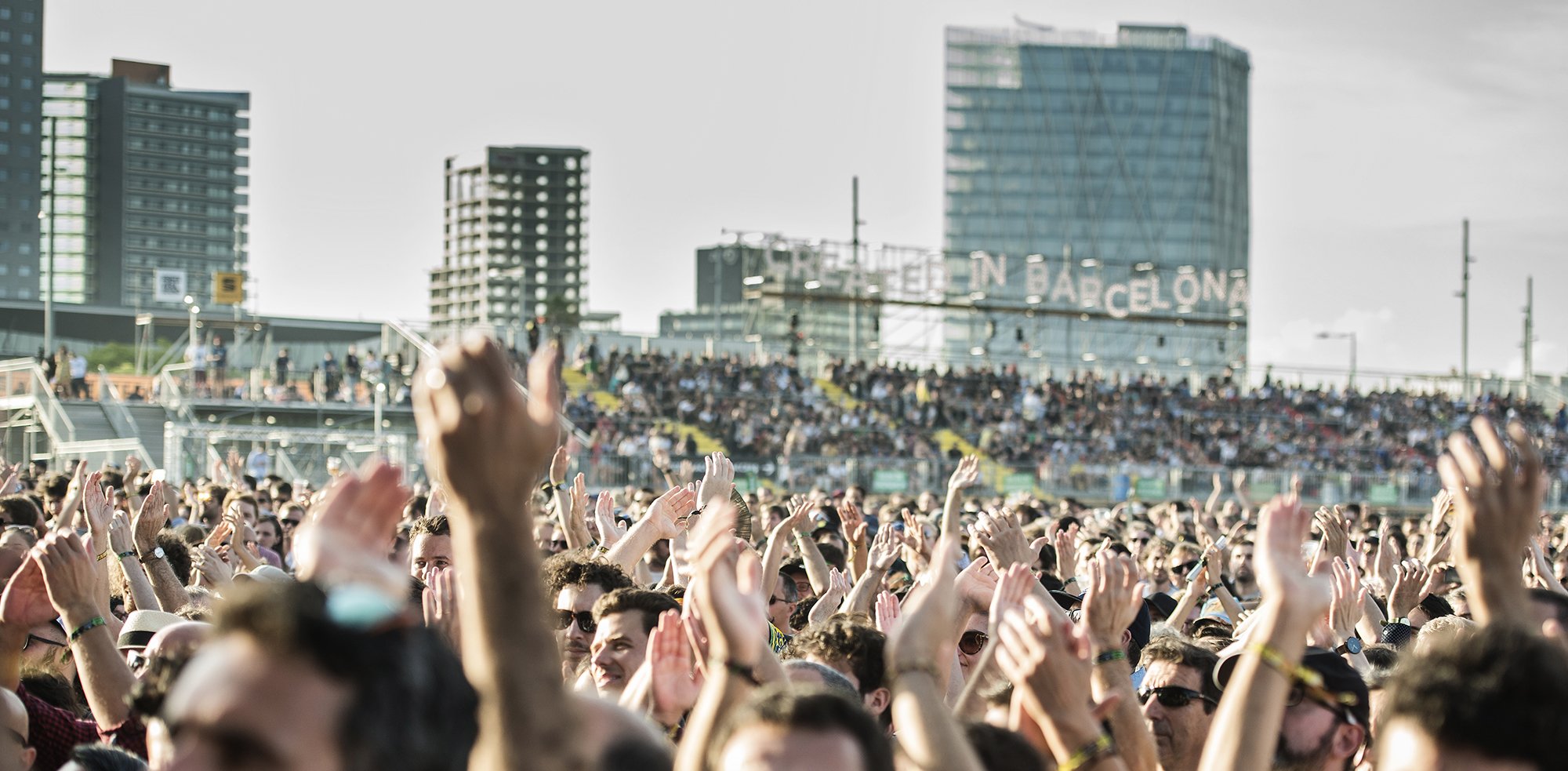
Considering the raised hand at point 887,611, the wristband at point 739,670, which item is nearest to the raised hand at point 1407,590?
the raised hand at point 887,611

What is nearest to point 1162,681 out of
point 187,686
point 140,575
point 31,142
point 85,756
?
point 85,756

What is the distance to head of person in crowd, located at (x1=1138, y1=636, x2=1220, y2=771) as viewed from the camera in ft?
15.8

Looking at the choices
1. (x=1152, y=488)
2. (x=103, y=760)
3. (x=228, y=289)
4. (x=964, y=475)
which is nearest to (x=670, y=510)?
(x=964, y=475)

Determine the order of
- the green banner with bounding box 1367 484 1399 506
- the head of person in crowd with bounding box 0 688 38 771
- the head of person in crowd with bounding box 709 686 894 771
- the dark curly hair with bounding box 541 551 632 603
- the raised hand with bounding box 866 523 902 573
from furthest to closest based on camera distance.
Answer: the green banner with bounding box 1367 484 1399 506
the raised hand with bounding box 866 523 902 573
the dark curly hair with bounding box 541 551 632 603
the head of person in crowd with bounding box 0 688 38 771
the head of person in crowd with bounding box 709 686 894 771

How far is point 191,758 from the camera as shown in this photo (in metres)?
2.25

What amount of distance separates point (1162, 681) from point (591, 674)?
1.82m

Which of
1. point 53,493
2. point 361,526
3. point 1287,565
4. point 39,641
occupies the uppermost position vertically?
point 361,526

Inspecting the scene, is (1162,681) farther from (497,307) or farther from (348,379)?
(497,307)

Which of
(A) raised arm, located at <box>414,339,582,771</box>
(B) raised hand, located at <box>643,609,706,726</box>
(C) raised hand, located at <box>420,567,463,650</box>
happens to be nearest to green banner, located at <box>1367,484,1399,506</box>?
(B) raised hand, located at <box>643,609,706,726</box>

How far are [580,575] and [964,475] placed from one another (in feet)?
11.3

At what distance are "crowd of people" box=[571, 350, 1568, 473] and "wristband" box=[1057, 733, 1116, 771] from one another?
32891mm

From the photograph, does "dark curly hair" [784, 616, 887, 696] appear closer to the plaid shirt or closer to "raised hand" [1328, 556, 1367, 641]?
the plaid shirt

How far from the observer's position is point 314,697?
2230 millimetres

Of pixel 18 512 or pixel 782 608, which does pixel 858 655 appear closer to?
pixel 782 608
